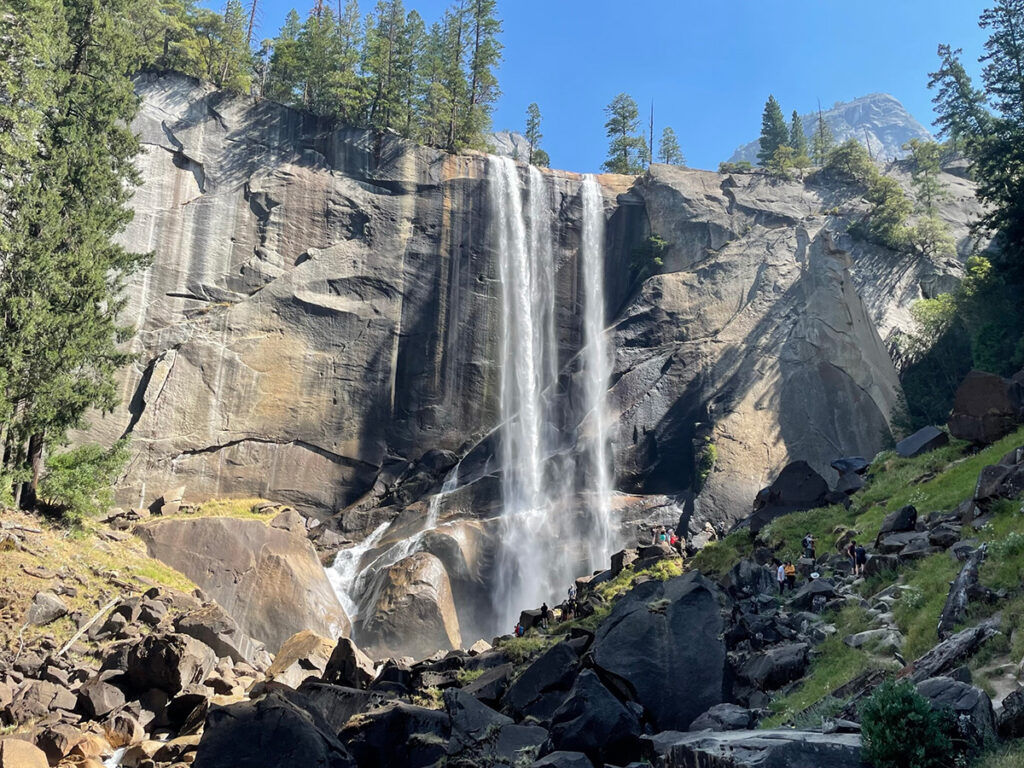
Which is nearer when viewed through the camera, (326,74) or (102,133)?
(102,133)

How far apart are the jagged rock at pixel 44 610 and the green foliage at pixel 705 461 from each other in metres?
24.7

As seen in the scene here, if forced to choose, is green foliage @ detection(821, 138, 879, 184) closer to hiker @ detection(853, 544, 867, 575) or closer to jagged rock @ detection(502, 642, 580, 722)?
hiker @ detection(853, 544, 867, 575)

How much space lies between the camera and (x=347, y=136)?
4394 centimetres

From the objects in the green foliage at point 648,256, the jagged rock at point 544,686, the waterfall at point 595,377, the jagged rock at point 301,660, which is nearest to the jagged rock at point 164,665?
the jagged rock at point 301,660

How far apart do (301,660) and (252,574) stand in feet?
29.7

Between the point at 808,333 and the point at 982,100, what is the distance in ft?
81.8

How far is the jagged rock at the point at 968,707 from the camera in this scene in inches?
292

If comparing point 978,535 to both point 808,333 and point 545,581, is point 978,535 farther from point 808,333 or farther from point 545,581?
point 808,333

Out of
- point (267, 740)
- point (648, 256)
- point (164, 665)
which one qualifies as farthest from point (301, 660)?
point (648, 256)

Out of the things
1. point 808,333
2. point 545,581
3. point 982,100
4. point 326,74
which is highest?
point 982,100

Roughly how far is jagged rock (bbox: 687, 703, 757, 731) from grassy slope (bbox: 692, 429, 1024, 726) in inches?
15.0

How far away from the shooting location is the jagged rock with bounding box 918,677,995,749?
24.4 feet

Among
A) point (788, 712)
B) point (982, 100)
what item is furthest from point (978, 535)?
point (982, 100)

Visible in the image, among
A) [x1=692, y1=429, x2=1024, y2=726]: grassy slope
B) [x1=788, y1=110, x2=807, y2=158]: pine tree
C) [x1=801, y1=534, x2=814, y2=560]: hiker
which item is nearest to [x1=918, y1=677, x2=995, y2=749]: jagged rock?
[x1=692, y1=429, x2=1024, y2=726]: grassy slope
